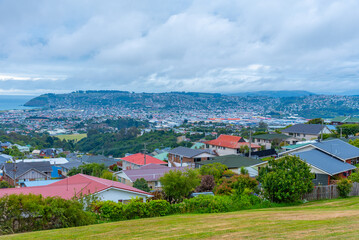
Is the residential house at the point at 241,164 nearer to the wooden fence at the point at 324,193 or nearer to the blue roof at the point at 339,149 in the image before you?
the blue roof at the point at 339,149

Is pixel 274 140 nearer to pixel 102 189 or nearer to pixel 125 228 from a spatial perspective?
pixel 102 189

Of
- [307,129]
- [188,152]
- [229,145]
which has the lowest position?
[188,152]

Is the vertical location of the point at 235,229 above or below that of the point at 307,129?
above

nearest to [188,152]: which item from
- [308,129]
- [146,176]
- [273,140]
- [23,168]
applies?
[146,176]

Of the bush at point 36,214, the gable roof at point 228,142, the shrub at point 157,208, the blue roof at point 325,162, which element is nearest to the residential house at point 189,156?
the gable roof at point 228,142

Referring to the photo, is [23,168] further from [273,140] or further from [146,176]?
[273,140]

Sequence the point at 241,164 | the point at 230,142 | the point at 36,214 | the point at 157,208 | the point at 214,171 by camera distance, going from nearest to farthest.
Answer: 1. the point at 36,214
2. the point at 157,208
3. the point at 214,171
4. the point at 241,164
5. the point at 230,142

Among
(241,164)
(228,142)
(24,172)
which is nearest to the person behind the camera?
(241,164)

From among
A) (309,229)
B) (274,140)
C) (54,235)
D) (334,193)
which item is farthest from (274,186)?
(274,140)
